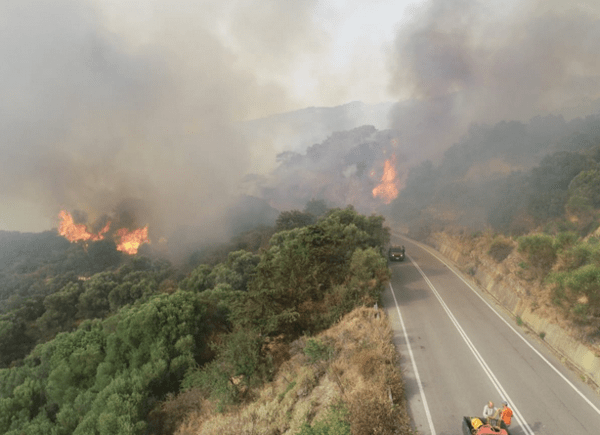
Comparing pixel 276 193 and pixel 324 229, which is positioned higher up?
pixel 276 193

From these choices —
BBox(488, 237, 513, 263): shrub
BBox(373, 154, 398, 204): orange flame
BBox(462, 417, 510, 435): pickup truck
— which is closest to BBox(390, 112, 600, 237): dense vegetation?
BBox(373, 154, 398, 204): orange flame

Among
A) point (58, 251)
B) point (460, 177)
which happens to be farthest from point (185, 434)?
point (58, 251)

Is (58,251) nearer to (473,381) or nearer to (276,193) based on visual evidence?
(276,193)

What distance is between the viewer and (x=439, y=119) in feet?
327

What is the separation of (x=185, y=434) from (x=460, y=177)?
7850cm

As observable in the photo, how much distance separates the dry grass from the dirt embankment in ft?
30.3

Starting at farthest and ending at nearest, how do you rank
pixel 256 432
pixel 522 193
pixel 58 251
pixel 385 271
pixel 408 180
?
1. pixel 58 251
2. pixel 408 180
3. pixel 522 193
4. pixel 385 271
5. pixel 256 432

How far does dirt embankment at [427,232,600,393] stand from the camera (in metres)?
17.0

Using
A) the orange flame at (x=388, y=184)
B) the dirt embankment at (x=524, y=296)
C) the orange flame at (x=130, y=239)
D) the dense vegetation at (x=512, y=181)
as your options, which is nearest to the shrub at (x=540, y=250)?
the dirt embankment at (x=524, y=296)

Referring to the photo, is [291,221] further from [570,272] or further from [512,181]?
[570,272]

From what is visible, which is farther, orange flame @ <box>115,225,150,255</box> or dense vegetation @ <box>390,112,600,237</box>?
orange flame @ <box>115,225,150,255</box>

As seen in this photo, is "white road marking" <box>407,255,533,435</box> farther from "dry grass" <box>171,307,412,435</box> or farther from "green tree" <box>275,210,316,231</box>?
"green tree" <box>275,210,316,231</box>

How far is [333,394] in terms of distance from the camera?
48.4ft

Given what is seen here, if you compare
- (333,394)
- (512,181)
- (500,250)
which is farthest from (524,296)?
(512,181)
